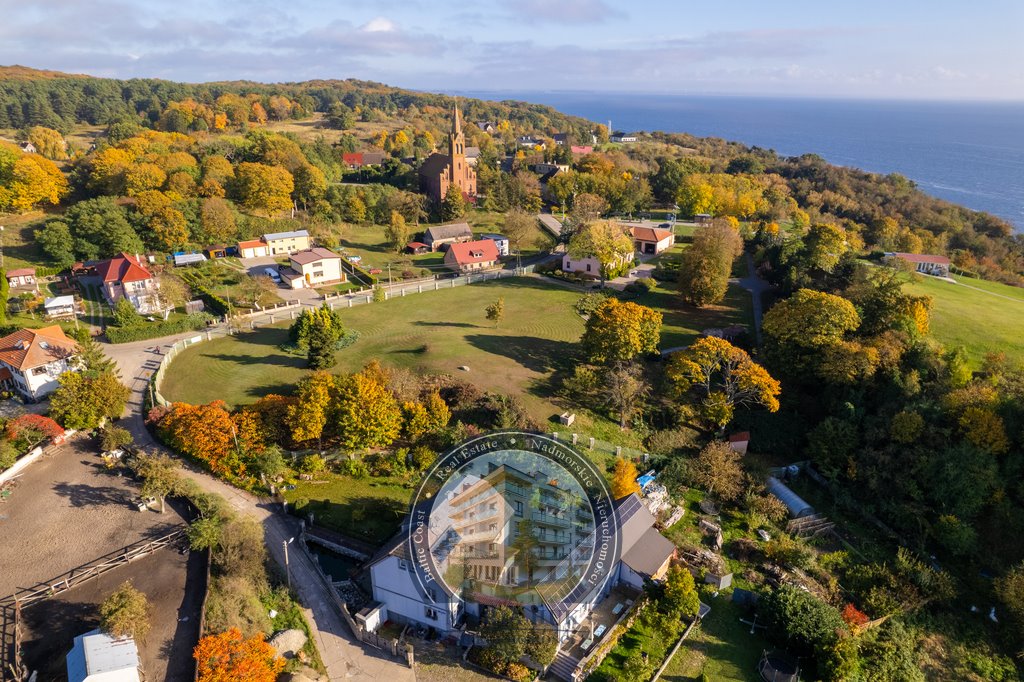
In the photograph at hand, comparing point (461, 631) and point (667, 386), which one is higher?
point (667, 386)

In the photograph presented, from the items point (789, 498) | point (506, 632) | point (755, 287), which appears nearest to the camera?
point (506, 632)

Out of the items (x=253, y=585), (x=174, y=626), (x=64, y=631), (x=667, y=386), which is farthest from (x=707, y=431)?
(x=64, y=631)

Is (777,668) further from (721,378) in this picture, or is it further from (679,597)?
(721,378)

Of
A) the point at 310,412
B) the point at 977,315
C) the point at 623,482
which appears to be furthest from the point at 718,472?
the point at 977,315

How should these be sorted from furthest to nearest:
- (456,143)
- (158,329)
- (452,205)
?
(456,143) → (452,205) → (158,329)

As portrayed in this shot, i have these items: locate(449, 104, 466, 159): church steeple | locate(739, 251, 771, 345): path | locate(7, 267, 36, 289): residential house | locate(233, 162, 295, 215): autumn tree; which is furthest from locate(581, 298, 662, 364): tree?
locate(449, 104, 466, 159): church steeple

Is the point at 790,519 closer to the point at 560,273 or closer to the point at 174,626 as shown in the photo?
the point at 174,626

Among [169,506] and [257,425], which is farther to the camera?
[257,425]

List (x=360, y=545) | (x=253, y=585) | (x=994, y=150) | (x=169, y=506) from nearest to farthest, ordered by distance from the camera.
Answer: (x=253, y=585)
(x=360, y=545)
(x=169, y=506)
(x=994, y=150)
